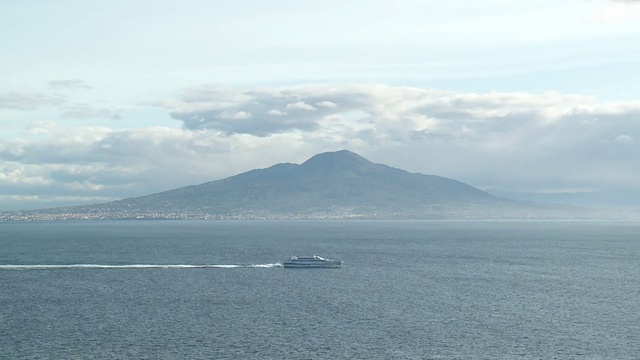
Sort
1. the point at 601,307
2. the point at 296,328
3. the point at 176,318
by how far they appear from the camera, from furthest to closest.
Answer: the point at 601,307 < the point at 176,318 < the point at 296,328

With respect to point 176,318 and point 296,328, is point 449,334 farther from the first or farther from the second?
point 176,318

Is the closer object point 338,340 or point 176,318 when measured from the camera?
point 338,340

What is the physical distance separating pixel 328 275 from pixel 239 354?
3956 inches

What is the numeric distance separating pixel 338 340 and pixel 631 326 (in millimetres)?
48854

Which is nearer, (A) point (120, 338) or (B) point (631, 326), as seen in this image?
(A) point (120, 338)

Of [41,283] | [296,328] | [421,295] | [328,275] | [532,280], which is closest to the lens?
[296,328]

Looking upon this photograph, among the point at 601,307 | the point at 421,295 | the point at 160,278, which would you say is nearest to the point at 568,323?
the point at 601,307

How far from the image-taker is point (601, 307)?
13562 cm

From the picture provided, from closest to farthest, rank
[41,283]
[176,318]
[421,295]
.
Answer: [176,318] → [421,295] → [41,283]

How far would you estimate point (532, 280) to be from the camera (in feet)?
593

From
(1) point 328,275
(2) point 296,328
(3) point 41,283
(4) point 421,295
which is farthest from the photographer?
(1) point 328,275

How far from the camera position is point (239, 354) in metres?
95.0

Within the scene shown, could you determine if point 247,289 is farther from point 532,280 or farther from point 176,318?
point 532,280

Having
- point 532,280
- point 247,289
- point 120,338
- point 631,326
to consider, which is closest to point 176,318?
point 120,338
